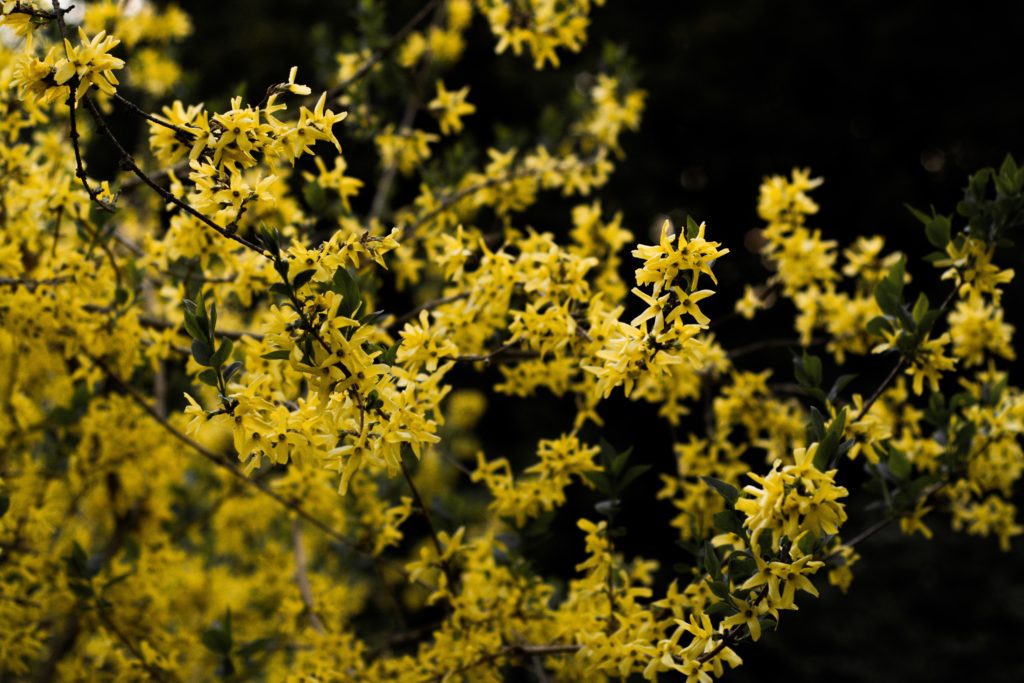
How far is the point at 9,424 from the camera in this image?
316cm

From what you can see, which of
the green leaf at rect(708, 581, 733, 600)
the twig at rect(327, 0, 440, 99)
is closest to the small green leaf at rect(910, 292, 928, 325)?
the green leaf at rect(708, 581, 733, 600)

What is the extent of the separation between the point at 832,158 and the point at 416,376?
255 inches

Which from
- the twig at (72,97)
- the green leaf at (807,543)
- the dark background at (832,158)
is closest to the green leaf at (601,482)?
the green leaf at (807,543)

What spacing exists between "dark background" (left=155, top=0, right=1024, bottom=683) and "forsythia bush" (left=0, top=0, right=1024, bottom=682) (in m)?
3.18

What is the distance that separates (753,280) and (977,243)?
4997 millimetres

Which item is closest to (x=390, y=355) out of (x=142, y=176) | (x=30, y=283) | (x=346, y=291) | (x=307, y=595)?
(x=346, y=291)

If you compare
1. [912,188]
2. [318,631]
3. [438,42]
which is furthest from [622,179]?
[318,631]

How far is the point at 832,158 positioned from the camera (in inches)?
295

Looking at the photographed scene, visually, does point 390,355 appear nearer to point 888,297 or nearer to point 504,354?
point 504,354

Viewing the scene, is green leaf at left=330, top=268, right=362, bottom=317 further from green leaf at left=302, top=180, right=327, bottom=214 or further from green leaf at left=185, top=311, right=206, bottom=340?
green leaf at left=302, top=180, right=327, bottom=214

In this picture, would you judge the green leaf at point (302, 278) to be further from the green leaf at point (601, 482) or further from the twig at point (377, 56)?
the twig at point (377, 56)

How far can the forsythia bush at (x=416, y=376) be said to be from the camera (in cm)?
167

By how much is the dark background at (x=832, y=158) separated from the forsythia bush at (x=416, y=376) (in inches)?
125

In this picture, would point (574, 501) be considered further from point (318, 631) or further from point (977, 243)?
point (977, 243)
